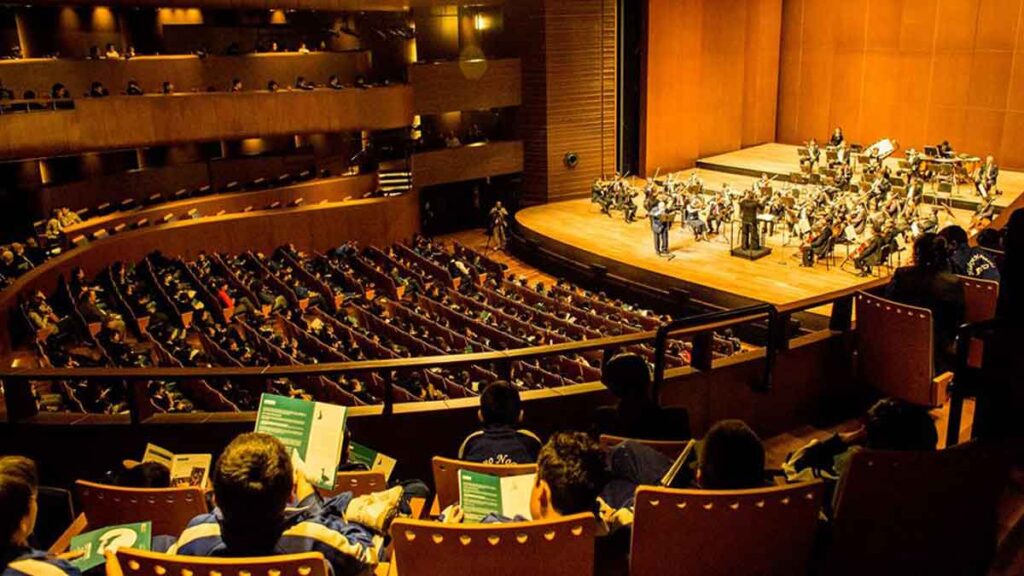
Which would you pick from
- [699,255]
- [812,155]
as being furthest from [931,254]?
[812,155]

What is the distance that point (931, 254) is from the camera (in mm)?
4051

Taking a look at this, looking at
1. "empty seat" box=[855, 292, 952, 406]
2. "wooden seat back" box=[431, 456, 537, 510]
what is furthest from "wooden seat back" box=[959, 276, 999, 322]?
"wooden seat back" box=[431, 456, 537, 510]

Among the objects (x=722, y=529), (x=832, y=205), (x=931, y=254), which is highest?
(x=931, y=254)

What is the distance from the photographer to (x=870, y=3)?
17.0m

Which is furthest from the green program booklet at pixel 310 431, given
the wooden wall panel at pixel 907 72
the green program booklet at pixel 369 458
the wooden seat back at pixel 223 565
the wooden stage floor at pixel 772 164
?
the wooden wall panel at pixel 907 72

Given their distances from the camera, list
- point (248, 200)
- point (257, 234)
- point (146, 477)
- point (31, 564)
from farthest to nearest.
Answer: point (248, 200) < point (257, 234) < point (146, 477) < point (31, 564)

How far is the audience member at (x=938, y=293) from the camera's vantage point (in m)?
4.02

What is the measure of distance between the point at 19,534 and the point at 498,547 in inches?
47.1

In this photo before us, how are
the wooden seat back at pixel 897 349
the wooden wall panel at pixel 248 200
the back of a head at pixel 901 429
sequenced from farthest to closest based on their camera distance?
the wooden wall panel at pixel 248 200
the wooden seat back at pixel 897 349
the back of a head at pixel 901 429

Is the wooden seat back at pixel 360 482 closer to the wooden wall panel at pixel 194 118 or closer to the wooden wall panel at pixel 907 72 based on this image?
the wooden wall panel at pixel 194 118

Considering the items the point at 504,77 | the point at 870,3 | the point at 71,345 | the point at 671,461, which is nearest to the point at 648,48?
the point at 504,77

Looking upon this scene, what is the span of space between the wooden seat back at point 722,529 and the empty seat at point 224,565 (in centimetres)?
81

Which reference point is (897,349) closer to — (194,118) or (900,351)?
(900,351)

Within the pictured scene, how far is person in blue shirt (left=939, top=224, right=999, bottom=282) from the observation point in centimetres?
491
